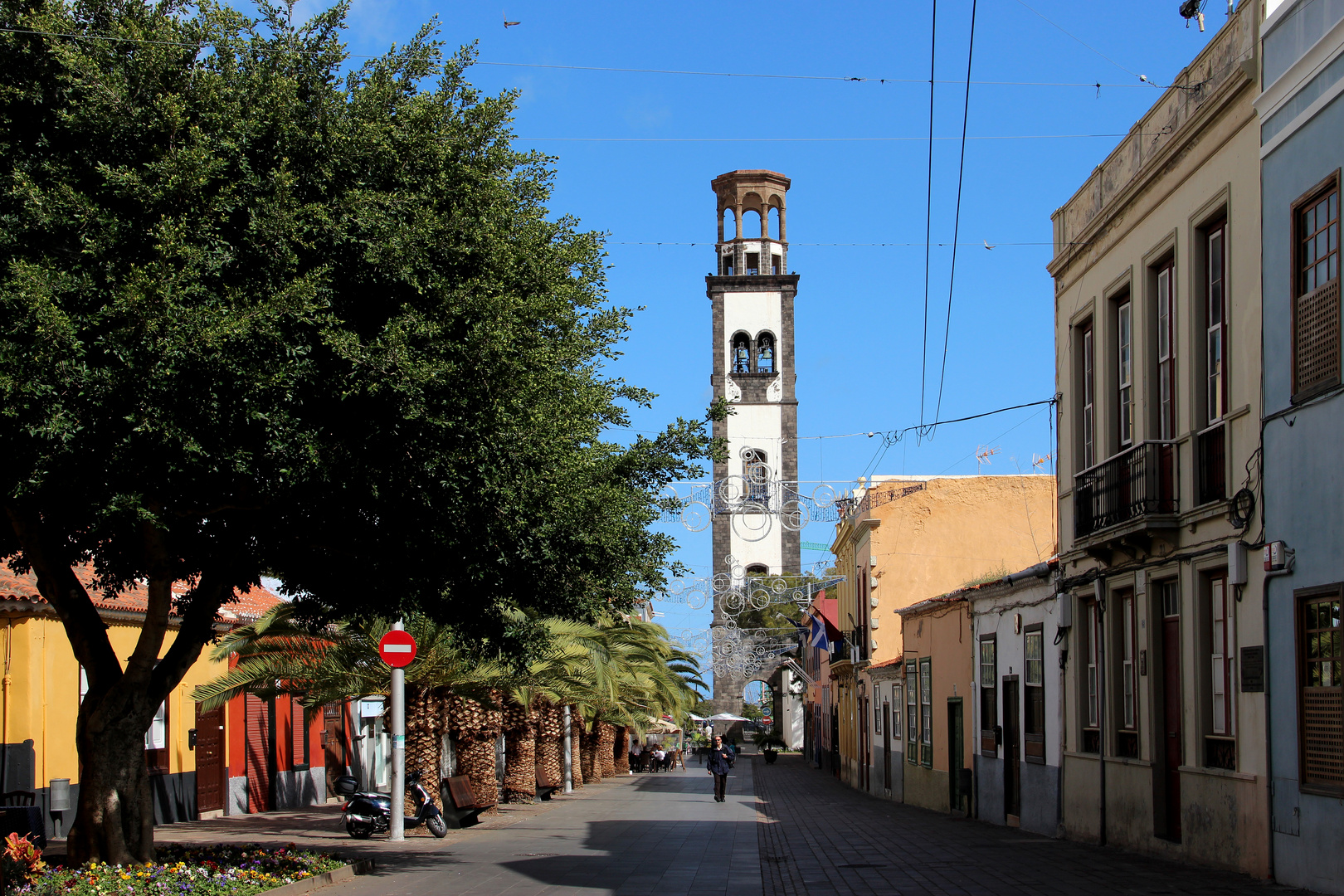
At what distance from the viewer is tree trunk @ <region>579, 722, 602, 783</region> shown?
45688mm

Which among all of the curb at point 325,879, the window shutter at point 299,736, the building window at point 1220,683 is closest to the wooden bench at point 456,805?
the curb at point 325,879

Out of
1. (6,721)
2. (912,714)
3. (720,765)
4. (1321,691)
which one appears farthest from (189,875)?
(912,714)

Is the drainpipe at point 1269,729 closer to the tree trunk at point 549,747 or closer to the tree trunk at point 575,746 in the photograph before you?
the tree trunk at point 549,747

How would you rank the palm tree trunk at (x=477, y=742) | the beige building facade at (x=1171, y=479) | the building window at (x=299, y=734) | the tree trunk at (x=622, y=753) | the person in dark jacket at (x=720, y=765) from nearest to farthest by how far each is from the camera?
the beige building facade at (x=1171, y=479) < the palm tree trunk at (x=477, y=742) < the building window at (x=299, y=734) < the person in dark jacket at (x=720, y=765) < the tree trunk at (x=622, y=753)

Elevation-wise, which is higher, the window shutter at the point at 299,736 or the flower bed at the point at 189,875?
the flower bed at the point at 189,875

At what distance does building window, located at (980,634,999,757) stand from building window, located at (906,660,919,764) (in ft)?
20.0

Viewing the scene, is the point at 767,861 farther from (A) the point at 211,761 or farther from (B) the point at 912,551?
(B) the point at 912,551

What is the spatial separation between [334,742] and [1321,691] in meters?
25.1

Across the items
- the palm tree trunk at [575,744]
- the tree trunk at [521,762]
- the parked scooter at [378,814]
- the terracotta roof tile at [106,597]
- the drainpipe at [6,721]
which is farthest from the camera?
the palm tree trunk at [575,744]

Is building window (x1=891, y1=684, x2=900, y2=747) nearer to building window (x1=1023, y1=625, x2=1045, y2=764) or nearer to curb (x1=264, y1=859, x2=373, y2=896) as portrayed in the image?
building window (x1=1023, y1=625, x2=1045, y2=764)

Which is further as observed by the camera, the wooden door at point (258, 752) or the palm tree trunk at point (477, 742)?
the wooden door at point (258, 752)

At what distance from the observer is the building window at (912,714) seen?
31.4 meters

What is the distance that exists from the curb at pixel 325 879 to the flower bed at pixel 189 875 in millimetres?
74

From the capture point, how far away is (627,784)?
4378 cm
